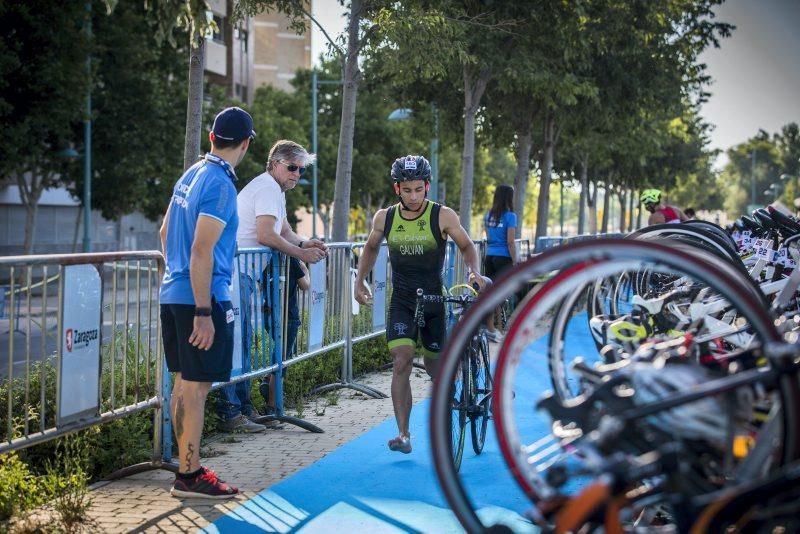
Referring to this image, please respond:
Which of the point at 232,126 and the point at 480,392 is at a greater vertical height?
the point at 232,126

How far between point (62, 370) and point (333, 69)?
168ft

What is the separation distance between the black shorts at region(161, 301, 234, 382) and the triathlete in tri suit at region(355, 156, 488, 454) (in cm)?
140

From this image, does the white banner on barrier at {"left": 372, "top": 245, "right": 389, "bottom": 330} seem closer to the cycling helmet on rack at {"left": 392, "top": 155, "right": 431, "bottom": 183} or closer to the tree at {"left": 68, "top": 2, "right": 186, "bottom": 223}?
the cycling helmet on rack at {"left": 392, "top": 155, "right": 431, "bottom": 183}

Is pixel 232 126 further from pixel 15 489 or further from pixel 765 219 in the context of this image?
pixel 765 219

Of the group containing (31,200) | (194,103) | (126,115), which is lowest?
(31,200)

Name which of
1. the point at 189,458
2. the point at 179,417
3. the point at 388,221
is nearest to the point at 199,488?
the point at 189,458

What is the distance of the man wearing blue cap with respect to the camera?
5.65 meters

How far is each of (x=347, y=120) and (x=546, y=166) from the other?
14.0 m

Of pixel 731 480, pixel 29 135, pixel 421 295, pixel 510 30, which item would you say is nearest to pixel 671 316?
pixel 731 480

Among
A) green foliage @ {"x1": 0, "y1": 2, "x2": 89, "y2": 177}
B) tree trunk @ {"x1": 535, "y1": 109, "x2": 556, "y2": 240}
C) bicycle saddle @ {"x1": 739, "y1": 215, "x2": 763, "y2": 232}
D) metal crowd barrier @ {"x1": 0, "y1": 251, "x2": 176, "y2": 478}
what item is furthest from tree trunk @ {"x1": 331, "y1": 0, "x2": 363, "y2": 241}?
green foliage @ {"x1": 0, "y1": 2, "x2": 89, "y2": 177}

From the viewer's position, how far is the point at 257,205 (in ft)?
25.9

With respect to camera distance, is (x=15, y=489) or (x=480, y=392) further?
(x=480, y=392)

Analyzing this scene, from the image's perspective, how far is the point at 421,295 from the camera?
6.83 metres

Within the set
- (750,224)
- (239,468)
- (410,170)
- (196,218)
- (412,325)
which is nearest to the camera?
(196,218)
